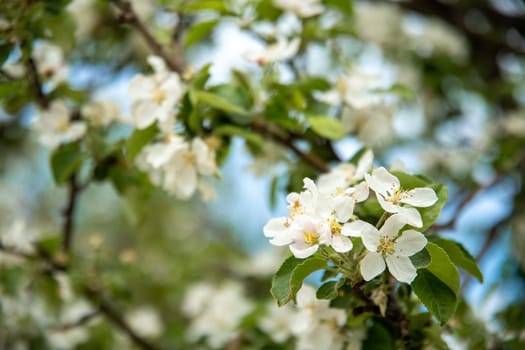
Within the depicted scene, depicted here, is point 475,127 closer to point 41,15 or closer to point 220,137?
point 220,137

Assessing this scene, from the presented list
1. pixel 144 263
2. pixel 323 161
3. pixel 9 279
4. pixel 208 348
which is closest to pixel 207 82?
pixel 323 161

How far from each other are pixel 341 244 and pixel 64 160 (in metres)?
0.86

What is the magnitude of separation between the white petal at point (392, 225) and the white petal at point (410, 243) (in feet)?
0.04

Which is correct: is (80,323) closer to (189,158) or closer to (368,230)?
(189,158)

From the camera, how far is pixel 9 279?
1694 mm

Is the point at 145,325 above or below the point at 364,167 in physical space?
below

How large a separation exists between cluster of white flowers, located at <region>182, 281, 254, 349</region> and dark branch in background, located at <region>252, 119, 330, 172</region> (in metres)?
0.64

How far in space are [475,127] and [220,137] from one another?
1753 mm

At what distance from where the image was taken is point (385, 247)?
943mm

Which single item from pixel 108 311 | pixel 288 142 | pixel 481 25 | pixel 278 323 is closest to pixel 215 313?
pixel 108 311

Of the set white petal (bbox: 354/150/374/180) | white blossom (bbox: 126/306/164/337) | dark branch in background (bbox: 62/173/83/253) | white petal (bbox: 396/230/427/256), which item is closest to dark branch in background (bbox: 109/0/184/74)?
dark branch in background (bbox: 62/173/83/253)

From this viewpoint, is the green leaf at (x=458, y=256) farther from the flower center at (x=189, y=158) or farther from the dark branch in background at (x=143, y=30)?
the dark branch in background at (x=143, y=30)

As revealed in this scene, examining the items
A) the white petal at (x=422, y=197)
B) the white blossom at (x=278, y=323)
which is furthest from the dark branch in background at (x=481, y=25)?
the white petal at (x=422, y=197)

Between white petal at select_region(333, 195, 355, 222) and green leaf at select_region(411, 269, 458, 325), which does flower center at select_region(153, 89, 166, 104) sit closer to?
white petal at select_region(333, 195, 355, 222)
